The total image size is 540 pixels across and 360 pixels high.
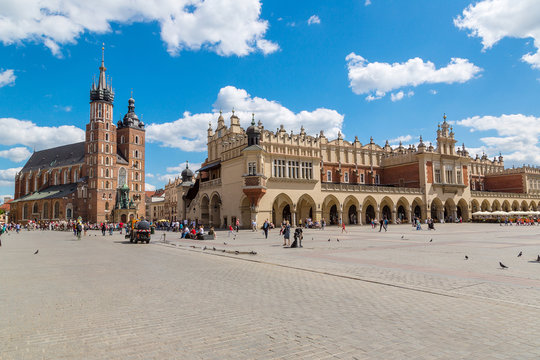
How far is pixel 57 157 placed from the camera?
109250 mm

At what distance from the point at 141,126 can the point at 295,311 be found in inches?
4186

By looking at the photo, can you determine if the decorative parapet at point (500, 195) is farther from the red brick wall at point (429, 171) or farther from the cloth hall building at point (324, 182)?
the red brick wall at point (429, 171)

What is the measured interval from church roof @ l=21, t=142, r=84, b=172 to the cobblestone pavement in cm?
10109

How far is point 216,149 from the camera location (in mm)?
56281

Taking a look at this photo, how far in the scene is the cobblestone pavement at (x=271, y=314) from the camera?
514 cm

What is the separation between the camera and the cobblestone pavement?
514 cm

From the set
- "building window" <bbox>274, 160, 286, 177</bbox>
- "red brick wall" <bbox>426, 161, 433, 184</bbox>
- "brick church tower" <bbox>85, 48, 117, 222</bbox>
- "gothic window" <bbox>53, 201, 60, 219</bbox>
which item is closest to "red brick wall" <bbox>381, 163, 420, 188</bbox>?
"red brick wall" <bbox>426, 161, 433, 184</bbox>

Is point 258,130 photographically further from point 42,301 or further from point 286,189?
point 42,301

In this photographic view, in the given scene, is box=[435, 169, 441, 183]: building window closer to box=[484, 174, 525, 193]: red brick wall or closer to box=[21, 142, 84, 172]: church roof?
box=[484, 174, 525, 193]: red brick wall

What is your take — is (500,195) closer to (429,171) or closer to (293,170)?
(429,171)

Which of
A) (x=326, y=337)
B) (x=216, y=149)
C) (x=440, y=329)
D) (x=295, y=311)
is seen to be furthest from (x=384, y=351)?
(x=216, y=149)

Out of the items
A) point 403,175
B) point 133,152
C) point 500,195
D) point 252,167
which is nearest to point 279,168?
point 252,167

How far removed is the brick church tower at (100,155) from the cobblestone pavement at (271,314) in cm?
8309

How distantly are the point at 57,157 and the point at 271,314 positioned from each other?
395 feet
